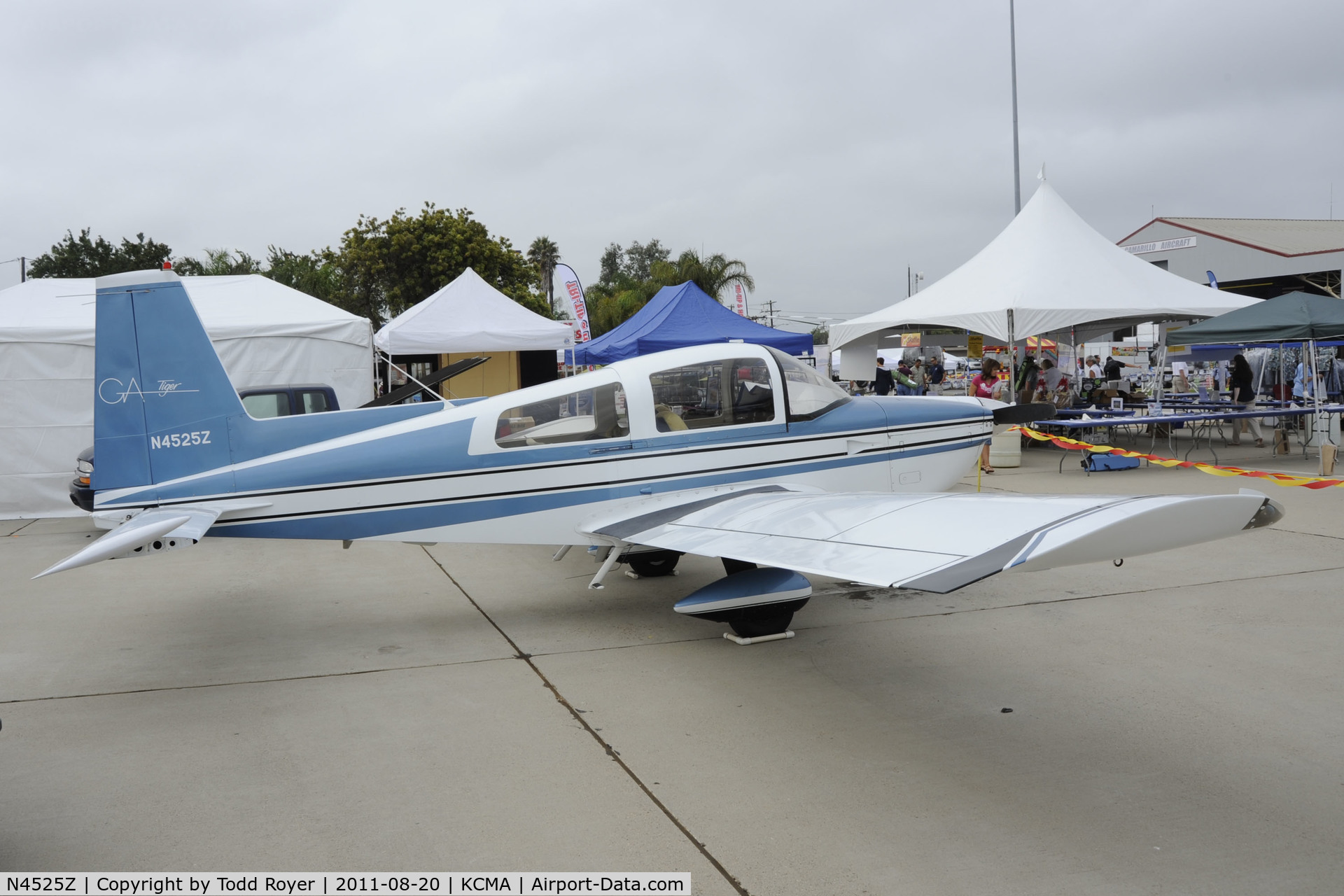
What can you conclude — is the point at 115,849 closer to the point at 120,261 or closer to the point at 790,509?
the point at 790,509

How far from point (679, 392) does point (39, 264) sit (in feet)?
167

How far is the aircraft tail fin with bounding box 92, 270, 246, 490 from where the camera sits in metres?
5.59

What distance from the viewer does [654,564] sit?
7.84 m

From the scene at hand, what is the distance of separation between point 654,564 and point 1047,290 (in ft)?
34.5

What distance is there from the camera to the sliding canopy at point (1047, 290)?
14969mm

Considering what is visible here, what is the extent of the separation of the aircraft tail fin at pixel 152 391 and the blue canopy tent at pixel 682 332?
11807 millimetres

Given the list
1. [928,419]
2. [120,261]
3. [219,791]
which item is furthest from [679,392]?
[120,261]

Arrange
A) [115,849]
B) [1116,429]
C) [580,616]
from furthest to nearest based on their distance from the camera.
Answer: [1116,429] < [580,616] < [115,849]

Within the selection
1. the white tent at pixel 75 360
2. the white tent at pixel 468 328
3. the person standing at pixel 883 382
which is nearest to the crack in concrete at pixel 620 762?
the white tent at pixel 75 360

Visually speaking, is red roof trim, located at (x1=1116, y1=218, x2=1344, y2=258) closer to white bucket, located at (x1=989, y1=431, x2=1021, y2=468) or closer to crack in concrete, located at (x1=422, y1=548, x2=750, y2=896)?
Answer: white bucket, located at (x1=989, y1=431, x2=1021, y2=468)

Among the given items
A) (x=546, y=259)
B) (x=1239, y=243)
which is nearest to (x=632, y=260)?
(x=546, y=259)

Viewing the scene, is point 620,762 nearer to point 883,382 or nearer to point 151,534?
point 151,534

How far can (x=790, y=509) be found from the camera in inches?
215

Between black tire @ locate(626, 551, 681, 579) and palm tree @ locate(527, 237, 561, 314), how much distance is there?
61.7 metres
